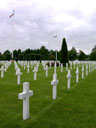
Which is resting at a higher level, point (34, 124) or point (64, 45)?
point (64, 45)

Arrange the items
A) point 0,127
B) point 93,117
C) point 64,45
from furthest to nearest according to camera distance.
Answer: point 64,45 → point 93,117 → point 0,127

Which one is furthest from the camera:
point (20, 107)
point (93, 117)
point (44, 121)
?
point (20, 107)

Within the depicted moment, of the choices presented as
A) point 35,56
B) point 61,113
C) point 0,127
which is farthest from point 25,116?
point 35,56

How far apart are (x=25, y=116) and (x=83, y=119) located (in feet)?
4.42

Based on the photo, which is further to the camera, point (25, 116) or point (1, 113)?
point (1, 113)

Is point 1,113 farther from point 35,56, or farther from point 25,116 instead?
point 35,56

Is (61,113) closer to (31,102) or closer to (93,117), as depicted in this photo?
(93,117)

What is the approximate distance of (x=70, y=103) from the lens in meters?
5.66

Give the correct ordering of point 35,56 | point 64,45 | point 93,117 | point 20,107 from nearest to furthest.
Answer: point 93,117
point 20,107
point 64,45
point 35,56

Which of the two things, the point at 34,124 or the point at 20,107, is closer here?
the point at 34,124

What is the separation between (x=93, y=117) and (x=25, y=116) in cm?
163

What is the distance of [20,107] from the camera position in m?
5.15

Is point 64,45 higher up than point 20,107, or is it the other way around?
point 64,45

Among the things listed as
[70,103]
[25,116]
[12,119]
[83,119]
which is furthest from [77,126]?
[70,103]
